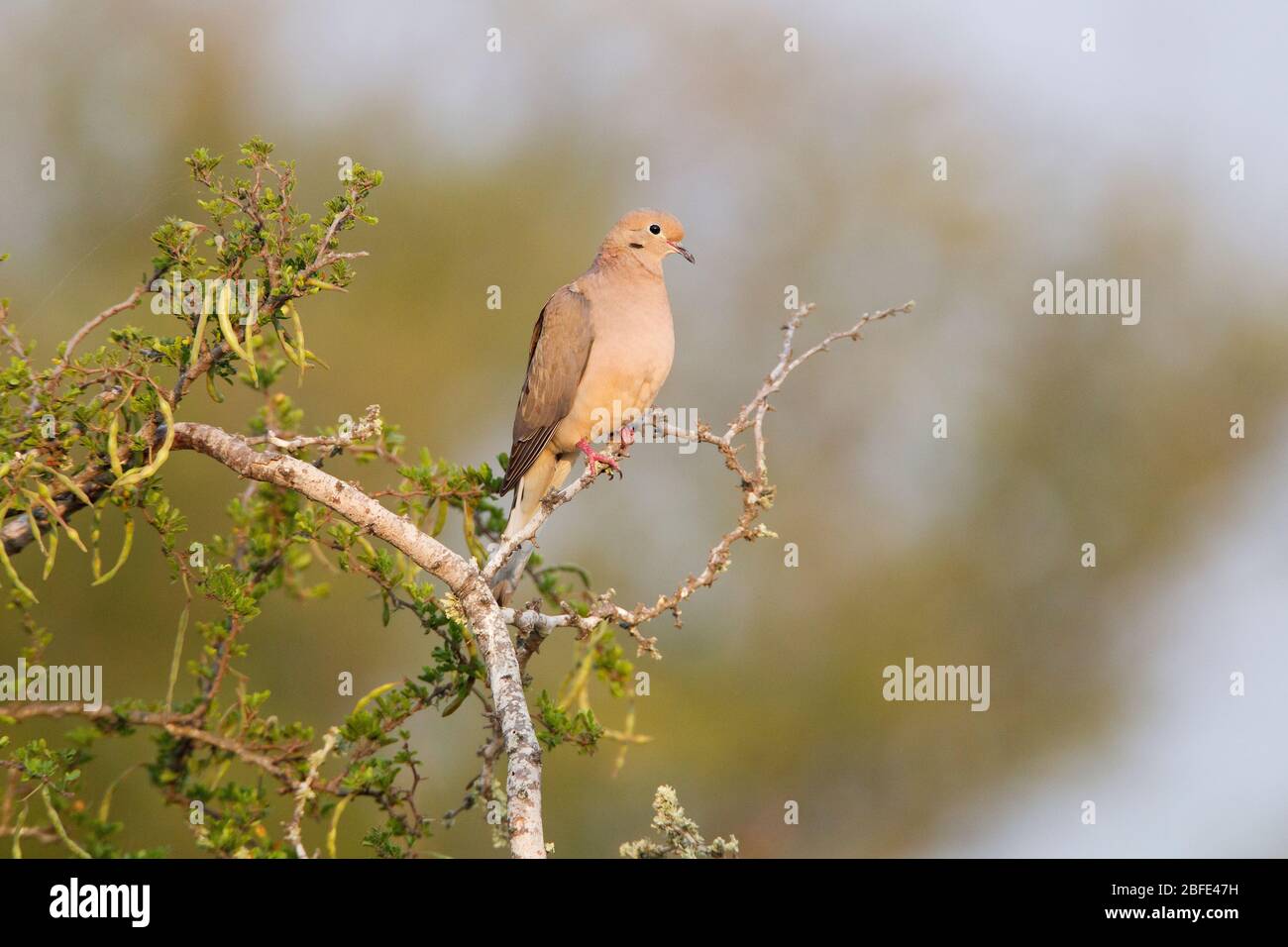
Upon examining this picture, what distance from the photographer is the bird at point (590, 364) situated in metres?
6.01

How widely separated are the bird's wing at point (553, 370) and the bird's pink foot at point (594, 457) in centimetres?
16

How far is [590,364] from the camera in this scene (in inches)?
240

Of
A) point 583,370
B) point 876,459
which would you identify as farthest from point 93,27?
point 583,370

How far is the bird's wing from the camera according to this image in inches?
235

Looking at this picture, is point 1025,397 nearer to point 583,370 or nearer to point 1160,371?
point 1160,371

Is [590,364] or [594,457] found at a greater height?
[590,364]

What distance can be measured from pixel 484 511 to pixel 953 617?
9436 millimetres

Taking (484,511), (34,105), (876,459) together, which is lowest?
(484,511)

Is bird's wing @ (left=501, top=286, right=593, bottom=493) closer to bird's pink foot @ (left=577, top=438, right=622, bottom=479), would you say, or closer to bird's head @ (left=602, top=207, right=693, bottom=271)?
bird's pink foot @ (left=577, top=438, right=622, bottom=479)

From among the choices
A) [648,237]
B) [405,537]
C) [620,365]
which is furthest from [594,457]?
[405,537]

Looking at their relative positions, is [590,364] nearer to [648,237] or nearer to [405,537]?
[648,237]

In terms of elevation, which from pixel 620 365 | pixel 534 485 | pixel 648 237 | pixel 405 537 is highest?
pixel 648 237

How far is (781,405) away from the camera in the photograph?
13.3 meters

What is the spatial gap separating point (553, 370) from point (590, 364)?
0.18 metres
